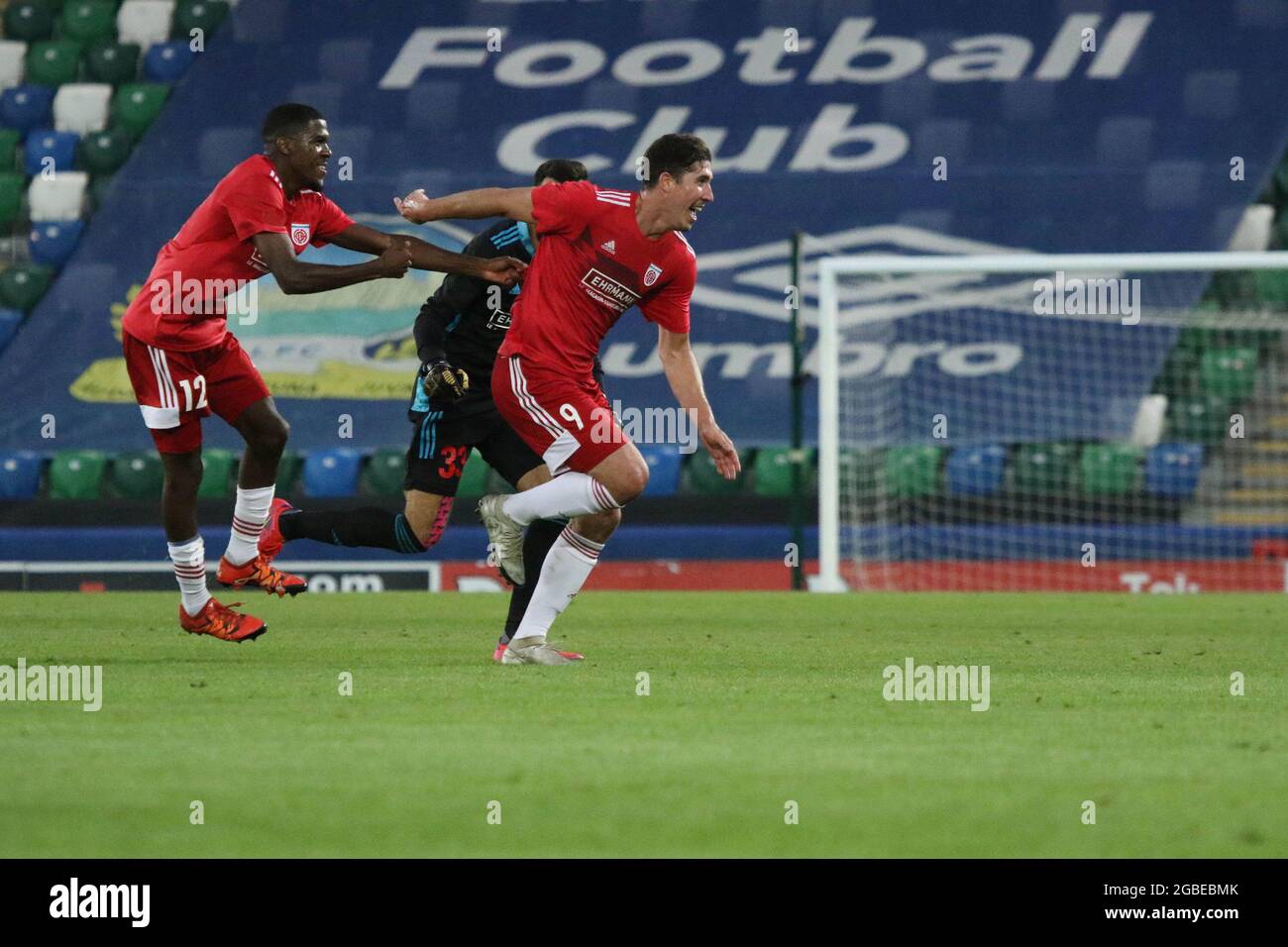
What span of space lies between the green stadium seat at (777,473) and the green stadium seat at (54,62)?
9.72 meters

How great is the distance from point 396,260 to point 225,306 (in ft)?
2.95

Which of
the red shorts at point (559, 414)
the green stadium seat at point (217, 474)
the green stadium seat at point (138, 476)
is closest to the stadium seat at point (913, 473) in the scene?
the green stadium seat at point (217, 474)

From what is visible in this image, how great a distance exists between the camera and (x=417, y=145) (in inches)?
755

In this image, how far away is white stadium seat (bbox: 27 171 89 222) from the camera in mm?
19328

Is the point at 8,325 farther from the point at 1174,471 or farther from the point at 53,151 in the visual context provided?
the point at 1174,471

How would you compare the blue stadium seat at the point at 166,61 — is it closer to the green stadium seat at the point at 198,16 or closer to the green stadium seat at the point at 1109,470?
the green stadium seat at the point at 198,16

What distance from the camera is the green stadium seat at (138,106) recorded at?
19891mm

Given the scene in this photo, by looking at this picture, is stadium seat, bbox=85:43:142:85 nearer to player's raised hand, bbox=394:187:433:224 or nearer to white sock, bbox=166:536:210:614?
white sock, bbox=166:536:210:614

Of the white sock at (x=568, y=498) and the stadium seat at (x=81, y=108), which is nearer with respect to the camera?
the white sock at (x=568, y=498)

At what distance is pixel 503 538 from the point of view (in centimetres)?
786

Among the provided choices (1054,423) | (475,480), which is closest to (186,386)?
(475,480)
